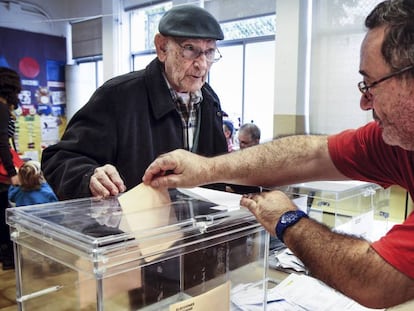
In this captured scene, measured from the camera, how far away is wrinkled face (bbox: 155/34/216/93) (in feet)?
4.24

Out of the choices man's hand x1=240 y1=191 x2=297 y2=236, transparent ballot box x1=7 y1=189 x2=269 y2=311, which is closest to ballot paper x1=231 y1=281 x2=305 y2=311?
transparent ballot box x1=7 y1=189 x2=269 y2=311

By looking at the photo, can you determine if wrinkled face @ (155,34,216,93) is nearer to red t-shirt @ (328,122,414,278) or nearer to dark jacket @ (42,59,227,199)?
dark jacket @ (42,59,227,199)

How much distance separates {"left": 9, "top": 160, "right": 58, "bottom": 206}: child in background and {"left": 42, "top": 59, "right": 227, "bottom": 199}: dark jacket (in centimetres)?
180

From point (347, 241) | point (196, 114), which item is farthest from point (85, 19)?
point (347, 241)

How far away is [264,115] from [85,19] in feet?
9.86

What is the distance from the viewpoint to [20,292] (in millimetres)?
795

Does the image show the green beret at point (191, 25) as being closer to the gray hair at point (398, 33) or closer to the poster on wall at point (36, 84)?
the gray hair at point (398, 33)

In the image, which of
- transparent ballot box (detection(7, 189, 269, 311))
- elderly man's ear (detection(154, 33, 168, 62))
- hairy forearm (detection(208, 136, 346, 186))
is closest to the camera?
transparent ballot box (detection(7, 189, 269, 311))

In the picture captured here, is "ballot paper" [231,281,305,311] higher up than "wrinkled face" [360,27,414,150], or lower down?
lower down

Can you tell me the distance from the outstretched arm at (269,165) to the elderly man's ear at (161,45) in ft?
1.48

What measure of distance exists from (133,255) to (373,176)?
0.68 m

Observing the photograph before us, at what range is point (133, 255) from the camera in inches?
25.6

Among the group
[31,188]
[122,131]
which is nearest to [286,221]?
[122,131]

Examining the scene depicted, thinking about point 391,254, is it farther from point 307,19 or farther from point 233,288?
point 307,19
